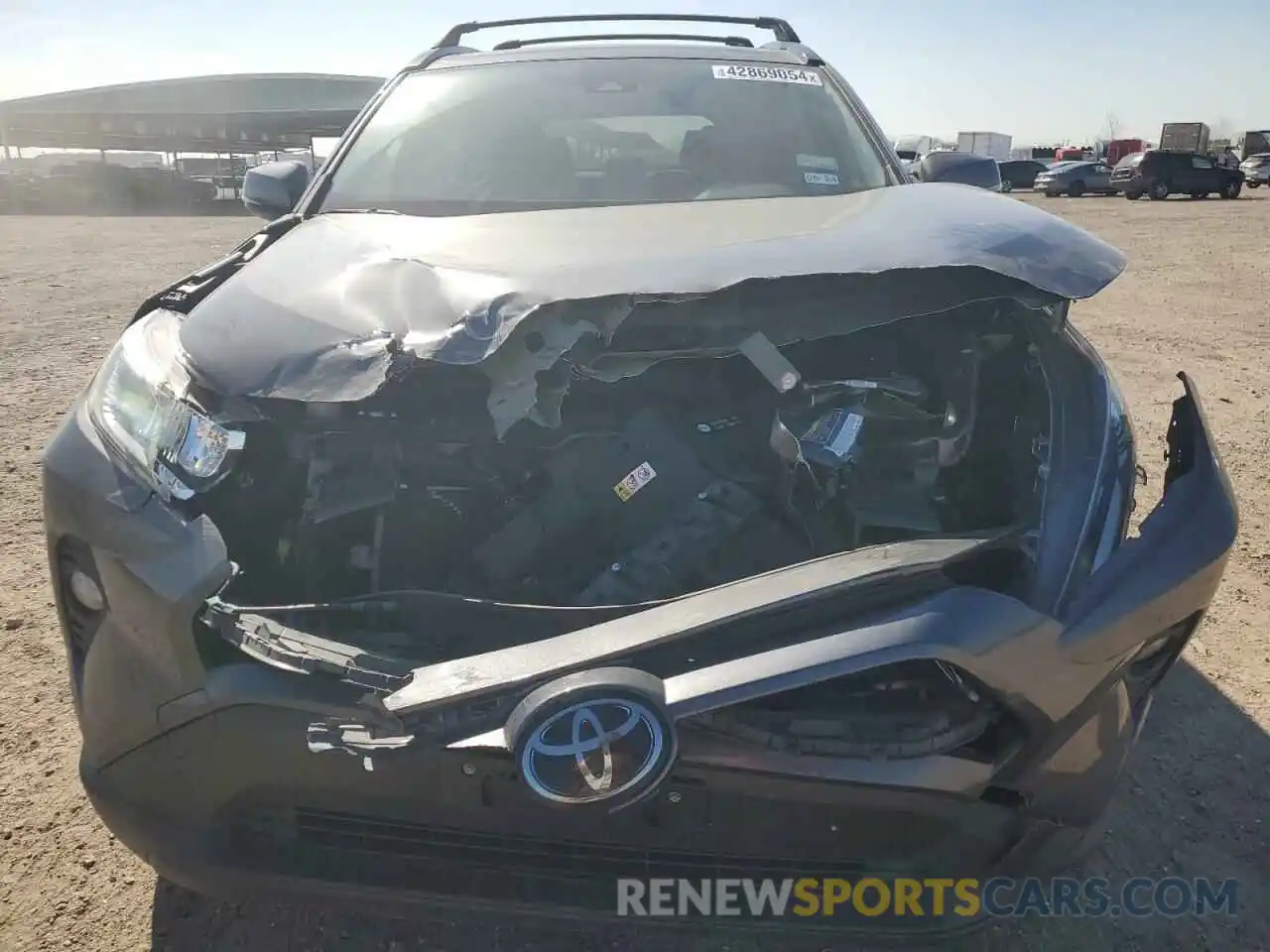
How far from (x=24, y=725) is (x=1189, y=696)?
10.5ft

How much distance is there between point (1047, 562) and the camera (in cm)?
150

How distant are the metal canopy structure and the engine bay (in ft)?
127

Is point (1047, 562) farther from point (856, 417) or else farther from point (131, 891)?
point (131, 891)

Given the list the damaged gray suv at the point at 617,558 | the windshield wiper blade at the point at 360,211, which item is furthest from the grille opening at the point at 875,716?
the windshield wiper blade at the point at 360,211

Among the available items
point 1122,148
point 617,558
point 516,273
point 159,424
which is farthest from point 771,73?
point 1122,148

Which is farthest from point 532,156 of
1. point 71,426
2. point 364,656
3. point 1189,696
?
point 1189,696

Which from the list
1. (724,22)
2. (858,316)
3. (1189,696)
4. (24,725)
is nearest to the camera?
(858,316)

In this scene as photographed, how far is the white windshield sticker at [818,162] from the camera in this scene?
Answer: 115 inches

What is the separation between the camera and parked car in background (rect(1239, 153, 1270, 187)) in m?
34.4

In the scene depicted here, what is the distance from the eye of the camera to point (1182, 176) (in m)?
28.1

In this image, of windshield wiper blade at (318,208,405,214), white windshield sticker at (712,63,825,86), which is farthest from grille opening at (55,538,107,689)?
white windshield sticker at (712,63,825,86)

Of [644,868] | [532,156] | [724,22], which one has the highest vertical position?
[724,22]

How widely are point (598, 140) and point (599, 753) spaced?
220 centimetres

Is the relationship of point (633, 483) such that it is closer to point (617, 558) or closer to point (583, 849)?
point (617, 558)
